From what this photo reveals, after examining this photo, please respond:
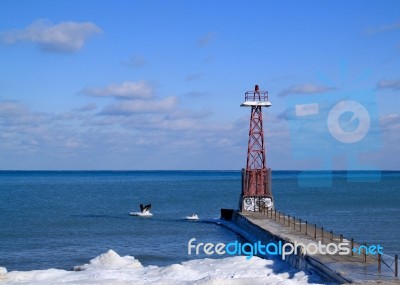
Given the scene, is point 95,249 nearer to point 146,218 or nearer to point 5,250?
point 5,250

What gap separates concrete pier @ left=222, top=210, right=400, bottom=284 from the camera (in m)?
21.3

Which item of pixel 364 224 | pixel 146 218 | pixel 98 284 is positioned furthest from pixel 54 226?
pixel 98 284

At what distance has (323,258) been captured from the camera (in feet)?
82.1

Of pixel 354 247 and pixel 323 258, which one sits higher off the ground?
pixel 354 247

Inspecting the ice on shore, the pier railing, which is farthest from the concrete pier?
Result: the ice on shore
